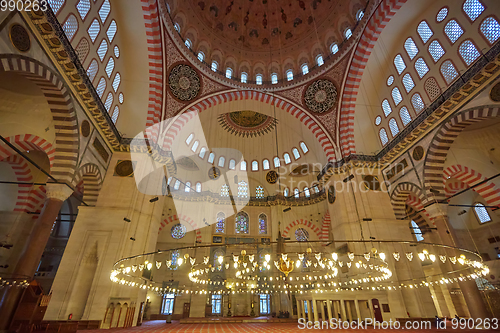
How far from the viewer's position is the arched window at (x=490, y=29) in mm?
7074

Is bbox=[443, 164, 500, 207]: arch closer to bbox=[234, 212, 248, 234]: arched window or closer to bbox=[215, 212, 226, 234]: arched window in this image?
bbox=[234, 212, 248, 234]: arched window

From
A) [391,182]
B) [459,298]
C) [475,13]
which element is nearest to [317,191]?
[391,182]

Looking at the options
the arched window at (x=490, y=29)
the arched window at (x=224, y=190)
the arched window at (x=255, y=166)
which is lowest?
the arched window at (x=224, y=190)

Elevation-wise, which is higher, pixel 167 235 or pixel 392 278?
pixel 167 235

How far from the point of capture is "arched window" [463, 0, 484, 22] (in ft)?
24.7

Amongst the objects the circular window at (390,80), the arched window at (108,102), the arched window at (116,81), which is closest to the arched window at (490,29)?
the circular window at (390,80)

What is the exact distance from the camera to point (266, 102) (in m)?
13.6

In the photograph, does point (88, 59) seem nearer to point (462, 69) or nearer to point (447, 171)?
point (462, 69)

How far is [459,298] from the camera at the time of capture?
39.5 feet

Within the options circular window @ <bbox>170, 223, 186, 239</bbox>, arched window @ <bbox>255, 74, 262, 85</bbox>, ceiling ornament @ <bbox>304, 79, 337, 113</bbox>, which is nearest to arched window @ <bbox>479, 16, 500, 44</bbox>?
ceiling ornament @ <bbox>304, 79, 337, 113</bbox>

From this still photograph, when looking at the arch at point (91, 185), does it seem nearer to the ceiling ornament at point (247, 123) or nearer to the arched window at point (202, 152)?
the arched window at point (202, 152)

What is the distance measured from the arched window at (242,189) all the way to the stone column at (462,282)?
10.9 meters

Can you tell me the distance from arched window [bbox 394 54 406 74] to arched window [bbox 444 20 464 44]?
74.3 inches

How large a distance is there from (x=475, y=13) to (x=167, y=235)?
17.4m
